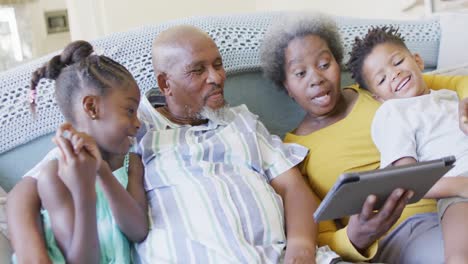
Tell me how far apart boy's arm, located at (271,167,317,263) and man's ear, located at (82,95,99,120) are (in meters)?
0.44

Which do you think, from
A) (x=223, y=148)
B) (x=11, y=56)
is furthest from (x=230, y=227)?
(x=11, y=56)

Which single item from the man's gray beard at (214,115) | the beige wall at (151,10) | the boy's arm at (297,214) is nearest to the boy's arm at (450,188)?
the boy's arm at (297,214)

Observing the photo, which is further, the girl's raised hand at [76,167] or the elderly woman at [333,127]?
the elderly woman at [333,127]

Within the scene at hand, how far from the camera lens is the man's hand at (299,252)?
1.16m

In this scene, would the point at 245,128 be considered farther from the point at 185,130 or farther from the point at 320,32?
the point at 320,32

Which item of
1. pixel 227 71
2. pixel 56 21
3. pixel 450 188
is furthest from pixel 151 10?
pixel 450 188

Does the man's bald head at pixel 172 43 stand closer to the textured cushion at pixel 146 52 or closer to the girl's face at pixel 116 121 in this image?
the textured cushion at pixel 146 52

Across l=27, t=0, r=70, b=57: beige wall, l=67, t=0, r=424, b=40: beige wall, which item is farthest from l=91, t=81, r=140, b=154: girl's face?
l=27, t=0, r=70, b=57: beige wall

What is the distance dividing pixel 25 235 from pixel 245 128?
21.9 inches

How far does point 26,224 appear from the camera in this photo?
109 centimetres

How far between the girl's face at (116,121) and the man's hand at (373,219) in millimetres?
482

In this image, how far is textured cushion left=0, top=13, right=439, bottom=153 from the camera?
139cm

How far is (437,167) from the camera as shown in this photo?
0.99 meters

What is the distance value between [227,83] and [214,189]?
432mm
